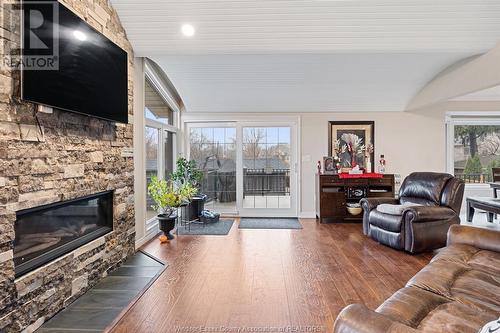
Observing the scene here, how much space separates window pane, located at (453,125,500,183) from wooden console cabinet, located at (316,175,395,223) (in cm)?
212

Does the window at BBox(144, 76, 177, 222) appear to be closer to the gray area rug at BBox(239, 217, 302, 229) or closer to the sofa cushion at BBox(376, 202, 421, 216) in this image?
the gray area rug at BBox(239, 217, 302, 229)

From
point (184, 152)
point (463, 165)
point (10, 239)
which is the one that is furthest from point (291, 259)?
point (463, 165)

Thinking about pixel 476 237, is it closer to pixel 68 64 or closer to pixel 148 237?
pixel 68 64

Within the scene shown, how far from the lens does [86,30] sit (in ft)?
8.65

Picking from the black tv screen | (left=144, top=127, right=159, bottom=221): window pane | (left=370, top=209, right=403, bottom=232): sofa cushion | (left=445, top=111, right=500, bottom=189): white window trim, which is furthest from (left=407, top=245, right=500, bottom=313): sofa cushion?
(left=445, top=111, right=500, bottom=189): white window trim

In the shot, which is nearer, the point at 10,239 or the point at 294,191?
the point at 10,239

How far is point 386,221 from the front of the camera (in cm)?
409

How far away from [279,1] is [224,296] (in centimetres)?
293

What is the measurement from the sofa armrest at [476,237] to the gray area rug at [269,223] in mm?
3036

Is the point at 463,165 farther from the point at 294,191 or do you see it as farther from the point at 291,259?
the point at 291,259

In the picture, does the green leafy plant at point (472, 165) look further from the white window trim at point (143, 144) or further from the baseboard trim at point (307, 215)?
the white window trim at point (143, 144)

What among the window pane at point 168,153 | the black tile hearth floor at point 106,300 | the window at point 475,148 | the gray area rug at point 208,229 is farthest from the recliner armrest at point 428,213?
the window pane at point 168,153

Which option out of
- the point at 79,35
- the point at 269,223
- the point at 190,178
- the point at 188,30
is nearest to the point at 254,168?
the point at 269,223

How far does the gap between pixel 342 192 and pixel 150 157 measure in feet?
11.0
